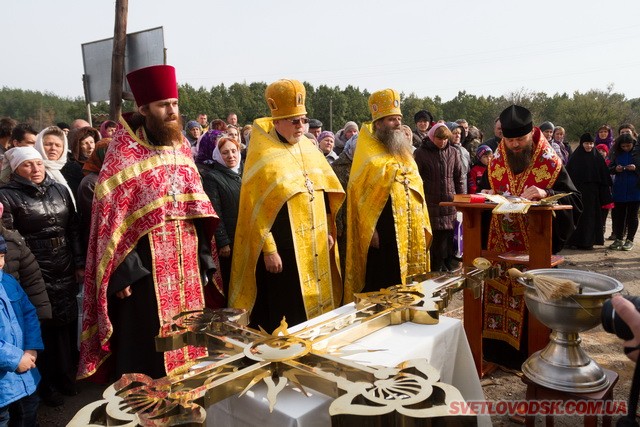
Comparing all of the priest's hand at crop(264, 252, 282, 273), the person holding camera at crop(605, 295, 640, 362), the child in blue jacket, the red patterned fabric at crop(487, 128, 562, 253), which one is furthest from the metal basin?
the child in blue jacket

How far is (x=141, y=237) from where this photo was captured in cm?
290

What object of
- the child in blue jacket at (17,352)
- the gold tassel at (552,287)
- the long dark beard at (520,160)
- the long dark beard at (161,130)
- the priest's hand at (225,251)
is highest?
the long dark beard at (161,130)

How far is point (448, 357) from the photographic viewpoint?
79.9 inches

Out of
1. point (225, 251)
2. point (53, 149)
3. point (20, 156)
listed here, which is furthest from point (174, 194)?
point (53, 149)

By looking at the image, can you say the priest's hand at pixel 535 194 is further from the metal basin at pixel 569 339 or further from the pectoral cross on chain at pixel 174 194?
the pectoral cross on chain at pixel 174 194

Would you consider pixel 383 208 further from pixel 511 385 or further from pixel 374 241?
pixel 511 385

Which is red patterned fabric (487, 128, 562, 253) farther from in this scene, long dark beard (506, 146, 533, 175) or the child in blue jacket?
the child in blue jacket

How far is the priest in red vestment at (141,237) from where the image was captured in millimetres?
2822

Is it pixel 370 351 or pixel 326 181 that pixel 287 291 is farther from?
pixel 370 351

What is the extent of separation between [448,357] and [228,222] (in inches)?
90.9

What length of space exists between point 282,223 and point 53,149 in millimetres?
1964

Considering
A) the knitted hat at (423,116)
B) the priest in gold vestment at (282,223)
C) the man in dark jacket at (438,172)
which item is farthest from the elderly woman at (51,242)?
the knitted hat at (423,116)

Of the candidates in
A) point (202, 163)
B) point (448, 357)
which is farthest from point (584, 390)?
point (202, 163)

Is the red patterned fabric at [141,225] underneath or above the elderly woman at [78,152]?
underneath
